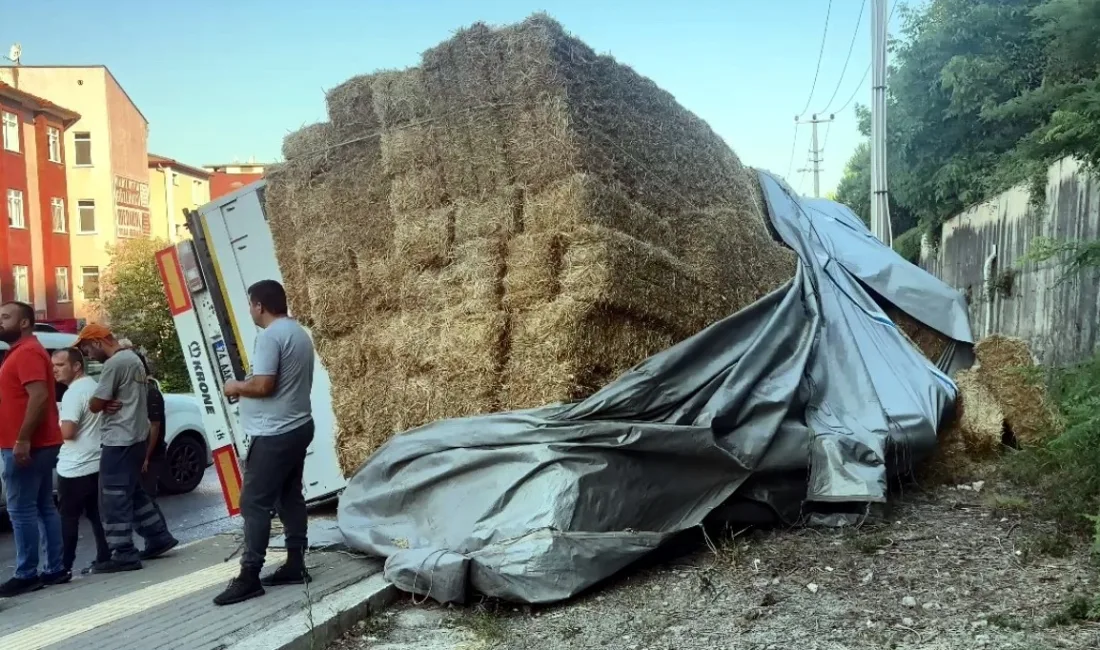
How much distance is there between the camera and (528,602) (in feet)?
13.9

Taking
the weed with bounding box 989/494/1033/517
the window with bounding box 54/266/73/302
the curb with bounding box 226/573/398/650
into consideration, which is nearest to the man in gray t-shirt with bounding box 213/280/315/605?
the curb with bounding box 226/573/398/650

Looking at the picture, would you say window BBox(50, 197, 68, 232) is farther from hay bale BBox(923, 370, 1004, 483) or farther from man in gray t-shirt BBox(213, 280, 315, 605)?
hay bale BBox(923, 370, 1004, 483)

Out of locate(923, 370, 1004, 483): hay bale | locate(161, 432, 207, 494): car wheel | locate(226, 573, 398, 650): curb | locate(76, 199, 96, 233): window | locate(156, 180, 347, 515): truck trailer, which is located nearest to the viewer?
locate(226, 573, 398, 650): curb

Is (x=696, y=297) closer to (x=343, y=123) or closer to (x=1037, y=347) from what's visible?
(x=343, y=123)

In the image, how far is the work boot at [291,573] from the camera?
15.5ft

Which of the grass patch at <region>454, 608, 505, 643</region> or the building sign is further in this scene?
the building sign

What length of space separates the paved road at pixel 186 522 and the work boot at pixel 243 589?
2613 mm

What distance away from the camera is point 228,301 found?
22.1ft

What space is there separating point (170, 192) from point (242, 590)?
42478 mm

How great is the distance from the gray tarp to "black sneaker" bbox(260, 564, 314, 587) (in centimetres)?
44

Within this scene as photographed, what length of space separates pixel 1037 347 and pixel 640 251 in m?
7.40

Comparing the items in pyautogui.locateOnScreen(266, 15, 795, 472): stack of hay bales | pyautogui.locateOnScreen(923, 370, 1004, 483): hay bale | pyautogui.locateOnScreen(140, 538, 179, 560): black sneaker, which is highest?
pyautogui.locateOnScreen(266, 15, 795, 472): stack of hay bales

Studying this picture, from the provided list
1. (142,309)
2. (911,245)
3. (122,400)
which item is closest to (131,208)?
(142,309)

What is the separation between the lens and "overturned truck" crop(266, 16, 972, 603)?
15.3 feet
